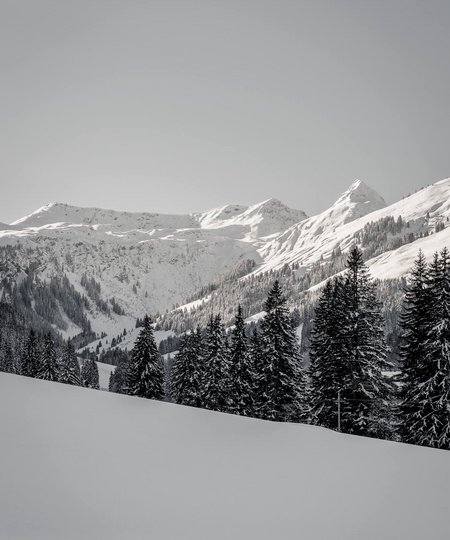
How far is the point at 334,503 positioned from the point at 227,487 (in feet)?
6.69

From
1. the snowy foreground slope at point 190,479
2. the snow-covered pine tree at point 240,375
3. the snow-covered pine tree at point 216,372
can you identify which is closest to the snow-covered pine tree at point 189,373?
the snow-covered pine tree at point 216,372

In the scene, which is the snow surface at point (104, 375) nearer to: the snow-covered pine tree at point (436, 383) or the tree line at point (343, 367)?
the tree line at point (343, 367)

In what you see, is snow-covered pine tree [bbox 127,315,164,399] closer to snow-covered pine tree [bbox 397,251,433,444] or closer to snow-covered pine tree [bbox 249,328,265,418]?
snow-covered pine tree [bbox 249,328,265,418]

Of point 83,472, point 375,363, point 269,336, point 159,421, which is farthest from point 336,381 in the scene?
point 83,472

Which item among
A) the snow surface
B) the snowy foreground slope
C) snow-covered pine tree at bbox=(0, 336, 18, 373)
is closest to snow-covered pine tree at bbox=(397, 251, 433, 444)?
the snowy foreground slope

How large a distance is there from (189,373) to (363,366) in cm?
1864

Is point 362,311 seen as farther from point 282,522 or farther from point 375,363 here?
point 282,522

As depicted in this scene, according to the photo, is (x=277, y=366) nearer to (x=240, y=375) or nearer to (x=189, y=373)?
(x=240, y=375)

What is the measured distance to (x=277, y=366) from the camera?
33906mm

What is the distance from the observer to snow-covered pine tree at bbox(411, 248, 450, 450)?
75.7 ft

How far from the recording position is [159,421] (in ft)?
39.6

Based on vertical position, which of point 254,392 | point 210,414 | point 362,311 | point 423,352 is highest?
point 362,311

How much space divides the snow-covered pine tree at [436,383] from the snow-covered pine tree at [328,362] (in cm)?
471

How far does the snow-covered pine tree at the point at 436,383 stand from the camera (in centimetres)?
2308
